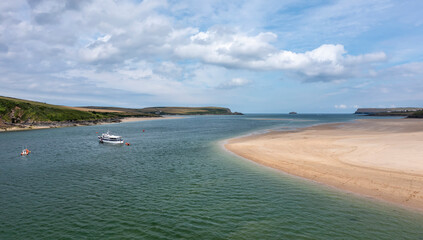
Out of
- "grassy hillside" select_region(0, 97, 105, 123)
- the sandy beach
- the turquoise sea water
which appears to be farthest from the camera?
"grassy hillside" select_region(0, 97, 105, 123)

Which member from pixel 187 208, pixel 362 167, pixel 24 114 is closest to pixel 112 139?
pixel 187 208

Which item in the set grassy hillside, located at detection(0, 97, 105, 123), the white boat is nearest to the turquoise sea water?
the white boat

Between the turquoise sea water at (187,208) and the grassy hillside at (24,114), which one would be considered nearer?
the turquoise sea water at (187,208)

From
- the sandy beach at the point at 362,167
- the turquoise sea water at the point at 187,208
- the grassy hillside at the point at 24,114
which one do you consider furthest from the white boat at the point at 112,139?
the grassy hillside at the point at 24,114

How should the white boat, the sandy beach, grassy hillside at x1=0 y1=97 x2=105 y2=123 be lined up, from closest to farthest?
the sandy beach
the white boat
grassy hillside at x1=0 y1=97 x2=105 y2=123

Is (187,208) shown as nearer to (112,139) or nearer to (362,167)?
(362,167)

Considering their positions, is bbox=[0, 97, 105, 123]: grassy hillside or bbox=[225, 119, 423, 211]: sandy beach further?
bbox=[0, 97, 105, 123]: grassy hillside

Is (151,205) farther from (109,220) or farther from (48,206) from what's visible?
(48,206)

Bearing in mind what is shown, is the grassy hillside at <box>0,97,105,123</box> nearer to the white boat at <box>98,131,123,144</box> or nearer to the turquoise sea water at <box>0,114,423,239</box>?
the white boat at <box>98,131,123,144</box>

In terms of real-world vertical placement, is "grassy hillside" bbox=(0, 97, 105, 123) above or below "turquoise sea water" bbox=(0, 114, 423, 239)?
above

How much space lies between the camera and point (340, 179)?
2416 cm

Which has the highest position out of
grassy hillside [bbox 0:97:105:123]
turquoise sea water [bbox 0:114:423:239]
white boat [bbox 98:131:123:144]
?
grassy hillside [bbox 0:97:105:123]

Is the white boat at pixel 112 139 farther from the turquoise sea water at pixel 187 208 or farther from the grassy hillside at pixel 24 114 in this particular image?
the grassy hillside at pixel 24 114

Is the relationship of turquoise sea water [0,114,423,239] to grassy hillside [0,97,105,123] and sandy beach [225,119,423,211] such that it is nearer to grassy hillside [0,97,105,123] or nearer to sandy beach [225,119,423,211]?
sandy beach [225,119,423,211]
